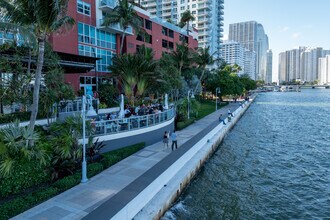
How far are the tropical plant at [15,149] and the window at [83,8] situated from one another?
26.5m

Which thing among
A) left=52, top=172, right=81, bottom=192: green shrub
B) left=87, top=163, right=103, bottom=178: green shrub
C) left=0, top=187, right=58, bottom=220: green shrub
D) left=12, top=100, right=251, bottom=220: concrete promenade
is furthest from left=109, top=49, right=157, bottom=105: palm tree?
left=0, top=187, right=58, bottom=220: green shrub

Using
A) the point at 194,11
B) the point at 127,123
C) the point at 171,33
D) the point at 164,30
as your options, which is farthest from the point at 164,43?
the point at 194,11

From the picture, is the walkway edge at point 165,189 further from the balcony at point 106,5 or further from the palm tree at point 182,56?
the palm tree at point 182,56

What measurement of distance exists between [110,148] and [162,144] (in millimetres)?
5341

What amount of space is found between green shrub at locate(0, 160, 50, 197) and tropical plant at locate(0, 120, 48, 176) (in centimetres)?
29

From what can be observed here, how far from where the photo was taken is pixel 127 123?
19266 millimetres

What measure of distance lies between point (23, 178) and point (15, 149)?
1.39 meters

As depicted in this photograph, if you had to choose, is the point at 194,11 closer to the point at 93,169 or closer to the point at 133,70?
the point at 133,70

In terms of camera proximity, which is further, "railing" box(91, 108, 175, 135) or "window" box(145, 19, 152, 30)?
"window" box(145, 19, 152, 30)

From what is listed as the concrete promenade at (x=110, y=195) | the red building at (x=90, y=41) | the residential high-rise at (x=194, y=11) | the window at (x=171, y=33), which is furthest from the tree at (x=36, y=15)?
the residential high-rise at (x=194, y=11)

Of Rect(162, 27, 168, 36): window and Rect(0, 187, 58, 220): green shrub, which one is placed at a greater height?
Rect(162, 27, 168, 36): window

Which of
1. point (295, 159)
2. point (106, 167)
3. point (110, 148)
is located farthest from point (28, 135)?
point (295, 159)

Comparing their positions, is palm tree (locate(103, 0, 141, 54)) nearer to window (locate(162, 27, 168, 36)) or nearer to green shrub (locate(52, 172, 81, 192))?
window (locate(162, 27, 168, 36))

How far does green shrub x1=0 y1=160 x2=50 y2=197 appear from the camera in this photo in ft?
36.1
